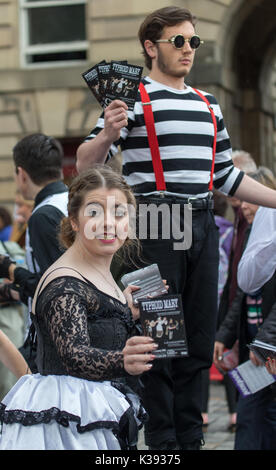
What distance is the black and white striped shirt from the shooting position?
3.86 m

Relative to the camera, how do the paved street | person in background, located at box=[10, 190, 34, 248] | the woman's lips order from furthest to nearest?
person in background, located at box=[10, 190, 34, 248], the paved street, the woman's lips

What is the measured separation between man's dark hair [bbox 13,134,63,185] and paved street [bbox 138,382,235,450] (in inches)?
72.7

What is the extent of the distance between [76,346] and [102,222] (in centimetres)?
50

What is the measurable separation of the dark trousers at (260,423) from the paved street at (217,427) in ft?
3.74

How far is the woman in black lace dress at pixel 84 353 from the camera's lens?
2.79 metres

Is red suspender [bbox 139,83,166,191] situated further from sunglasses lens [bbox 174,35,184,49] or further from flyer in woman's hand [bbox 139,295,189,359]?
flyer in woman's hand [bbox 139,295,189,359]

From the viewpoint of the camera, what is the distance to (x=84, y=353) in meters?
2.77

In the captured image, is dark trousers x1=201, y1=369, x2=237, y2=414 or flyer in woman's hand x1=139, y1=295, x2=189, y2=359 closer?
flyer in woman's hand x1=139, y1=295, x2=189, y2=359

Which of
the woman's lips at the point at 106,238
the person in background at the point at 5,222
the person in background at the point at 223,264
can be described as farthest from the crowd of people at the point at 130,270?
the person in background at the point at 5,222

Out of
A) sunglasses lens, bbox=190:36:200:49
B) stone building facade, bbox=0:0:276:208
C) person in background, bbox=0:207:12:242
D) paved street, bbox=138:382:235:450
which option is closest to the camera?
sunglasses lens, bbox=190:36:200:49

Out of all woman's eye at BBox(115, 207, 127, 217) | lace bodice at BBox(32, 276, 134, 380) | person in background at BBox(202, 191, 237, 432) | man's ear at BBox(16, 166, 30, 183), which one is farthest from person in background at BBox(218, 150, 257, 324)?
lace bodice at BBox(32, 276, 134, 380)

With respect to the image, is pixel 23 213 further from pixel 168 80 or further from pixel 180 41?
pixel 180 41

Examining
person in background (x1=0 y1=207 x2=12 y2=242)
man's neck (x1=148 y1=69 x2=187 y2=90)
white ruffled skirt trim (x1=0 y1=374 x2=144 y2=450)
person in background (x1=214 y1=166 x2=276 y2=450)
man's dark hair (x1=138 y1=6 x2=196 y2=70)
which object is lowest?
person in background (x1=0 y1=207 x2=12 y2=242)

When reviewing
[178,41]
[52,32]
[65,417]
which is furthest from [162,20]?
[52,32]
